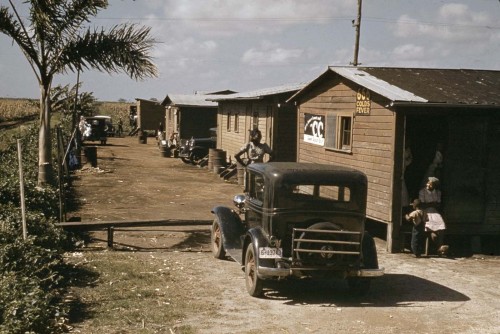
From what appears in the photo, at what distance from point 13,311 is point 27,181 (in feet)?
26.7

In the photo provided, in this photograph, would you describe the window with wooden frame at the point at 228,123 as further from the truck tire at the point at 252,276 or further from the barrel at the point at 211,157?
the truck tire at the point at 252,276

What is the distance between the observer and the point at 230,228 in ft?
→ 32.0

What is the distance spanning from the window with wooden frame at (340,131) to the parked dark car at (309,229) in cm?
554

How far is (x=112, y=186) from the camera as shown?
19.4 m

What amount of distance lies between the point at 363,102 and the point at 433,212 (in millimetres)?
3122

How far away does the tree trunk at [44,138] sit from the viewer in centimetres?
1288

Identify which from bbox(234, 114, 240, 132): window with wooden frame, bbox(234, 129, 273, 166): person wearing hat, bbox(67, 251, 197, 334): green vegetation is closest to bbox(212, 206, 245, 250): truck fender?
bbox(67, 251, 197, 334): green vegetation

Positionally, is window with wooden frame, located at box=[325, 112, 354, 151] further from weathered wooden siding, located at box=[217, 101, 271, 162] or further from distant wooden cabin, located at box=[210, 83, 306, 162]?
weathered wooden siding, located at box=[217, 101, 271, 162]

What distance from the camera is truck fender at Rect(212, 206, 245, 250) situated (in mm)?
9555

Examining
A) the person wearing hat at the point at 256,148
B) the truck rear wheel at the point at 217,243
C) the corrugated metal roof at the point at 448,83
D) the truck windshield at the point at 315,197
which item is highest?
the corrugated metal roof at the point at 448,83

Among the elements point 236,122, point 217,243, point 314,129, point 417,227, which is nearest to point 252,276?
point 217,243

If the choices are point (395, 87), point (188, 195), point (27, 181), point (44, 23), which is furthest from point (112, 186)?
point (395, 87)

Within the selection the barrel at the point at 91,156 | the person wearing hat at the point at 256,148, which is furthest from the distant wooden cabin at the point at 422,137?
the barrel at the point at 91,156

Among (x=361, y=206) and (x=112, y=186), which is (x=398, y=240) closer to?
(x=361, y=206)
